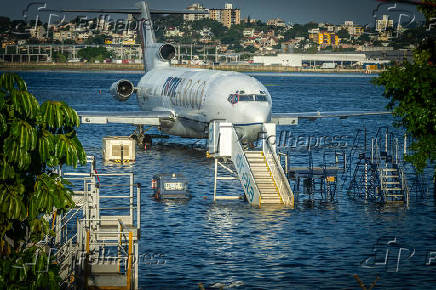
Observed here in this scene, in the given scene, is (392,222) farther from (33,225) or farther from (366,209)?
(33,225)

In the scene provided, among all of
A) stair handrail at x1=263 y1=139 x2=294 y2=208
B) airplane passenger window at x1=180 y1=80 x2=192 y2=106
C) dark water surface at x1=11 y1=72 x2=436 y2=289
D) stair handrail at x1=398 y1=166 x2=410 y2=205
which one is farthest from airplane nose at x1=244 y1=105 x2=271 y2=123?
airplane passenger window at x1=180 y1=80 x2=192 y2=106

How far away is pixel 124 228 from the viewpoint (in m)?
23.9

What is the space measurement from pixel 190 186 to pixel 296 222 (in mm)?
11029

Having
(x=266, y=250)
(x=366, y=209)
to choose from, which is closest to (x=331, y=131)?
(x=366, y=209)

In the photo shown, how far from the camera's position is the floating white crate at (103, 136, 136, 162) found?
5516 cm

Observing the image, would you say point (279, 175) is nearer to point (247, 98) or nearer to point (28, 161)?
point (247, 98)

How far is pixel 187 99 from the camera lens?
55750mm

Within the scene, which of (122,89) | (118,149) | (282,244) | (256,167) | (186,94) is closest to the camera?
(282,244)

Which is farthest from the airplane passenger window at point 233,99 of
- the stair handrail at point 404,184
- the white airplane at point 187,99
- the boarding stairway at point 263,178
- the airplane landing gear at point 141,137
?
the airplane landing gear at point 141,137

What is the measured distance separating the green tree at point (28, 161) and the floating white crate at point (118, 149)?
37.2 metres

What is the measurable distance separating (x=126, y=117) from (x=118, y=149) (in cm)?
310

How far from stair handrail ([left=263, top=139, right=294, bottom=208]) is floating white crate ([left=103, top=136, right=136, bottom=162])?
1483 cm

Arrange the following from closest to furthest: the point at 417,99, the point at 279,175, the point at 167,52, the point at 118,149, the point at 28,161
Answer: the point at 28,161, the point at 417,99, the point at 279,175, the point at 118,149, the point at 167,52

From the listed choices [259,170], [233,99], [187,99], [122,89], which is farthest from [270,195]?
[122,89]
